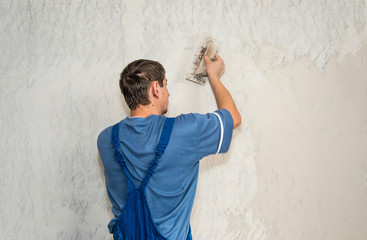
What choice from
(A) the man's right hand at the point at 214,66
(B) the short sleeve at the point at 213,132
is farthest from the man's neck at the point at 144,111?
(A) the man's right hand at the point at 214,66

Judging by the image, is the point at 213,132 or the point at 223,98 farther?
the point at 223,98

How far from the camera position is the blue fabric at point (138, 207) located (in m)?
0.99

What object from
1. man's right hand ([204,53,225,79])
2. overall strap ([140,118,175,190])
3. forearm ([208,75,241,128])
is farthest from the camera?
man's right hand ([204,53,225,79])

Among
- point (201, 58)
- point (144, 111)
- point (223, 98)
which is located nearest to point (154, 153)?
point (144, 111)

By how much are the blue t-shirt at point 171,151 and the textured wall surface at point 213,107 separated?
26 cm

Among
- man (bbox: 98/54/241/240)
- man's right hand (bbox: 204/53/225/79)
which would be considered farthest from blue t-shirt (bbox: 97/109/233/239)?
man's right hand (bbox: 204/53/225/79)

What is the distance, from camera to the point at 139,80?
1.06 metres

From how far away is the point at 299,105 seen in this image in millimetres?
1260

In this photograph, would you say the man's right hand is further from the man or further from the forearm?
the man

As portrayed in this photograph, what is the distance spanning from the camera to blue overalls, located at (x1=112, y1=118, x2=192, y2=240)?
993mm

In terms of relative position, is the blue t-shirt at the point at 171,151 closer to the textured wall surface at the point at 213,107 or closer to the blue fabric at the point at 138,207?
the blue fabric at the point at 138,207

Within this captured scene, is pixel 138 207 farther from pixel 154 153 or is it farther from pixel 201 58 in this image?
pixel 201 58

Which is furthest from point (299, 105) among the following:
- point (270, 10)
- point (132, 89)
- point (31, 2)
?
point (31, 2)

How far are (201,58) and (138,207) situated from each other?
579 millimetres
